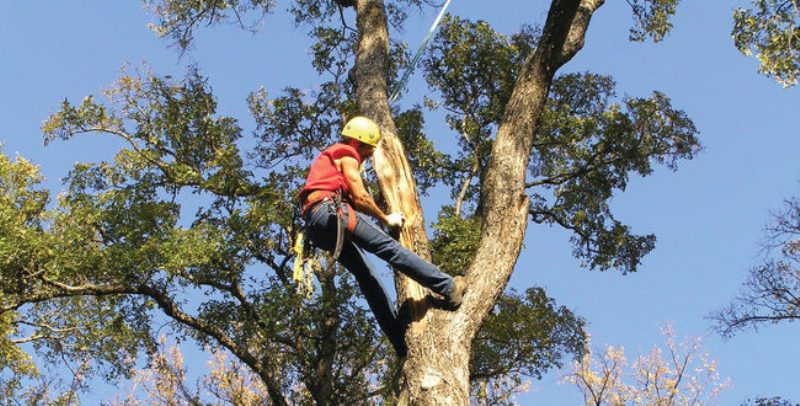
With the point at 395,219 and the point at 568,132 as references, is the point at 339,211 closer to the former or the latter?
the point at 395,219

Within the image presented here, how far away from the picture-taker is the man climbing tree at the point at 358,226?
189 inches

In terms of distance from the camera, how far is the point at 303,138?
499 inches

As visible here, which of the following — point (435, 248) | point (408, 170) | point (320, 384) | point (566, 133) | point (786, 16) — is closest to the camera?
point (408, 170)

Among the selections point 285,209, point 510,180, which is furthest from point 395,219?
point 285,209

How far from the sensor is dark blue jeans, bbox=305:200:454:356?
15.6 feet

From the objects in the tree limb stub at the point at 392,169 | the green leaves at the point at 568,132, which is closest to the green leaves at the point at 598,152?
the green leaves at the point at 568,132

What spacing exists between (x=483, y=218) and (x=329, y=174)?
0.96 m

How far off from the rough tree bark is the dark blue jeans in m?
0.17

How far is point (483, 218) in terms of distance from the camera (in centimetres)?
514

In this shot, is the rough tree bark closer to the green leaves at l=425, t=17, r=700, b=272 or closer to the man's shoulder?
the man's shoulder

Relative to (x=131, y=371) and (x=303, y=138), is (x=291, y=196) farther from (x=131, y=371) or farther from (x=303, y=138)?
(x=131, y=371)

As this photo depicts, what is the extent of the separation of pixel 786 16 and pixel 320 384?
686 cm

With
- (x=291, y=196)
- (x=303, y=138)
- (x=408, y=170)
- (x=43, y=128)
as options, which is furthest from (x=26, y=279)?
(x=408, y=170)

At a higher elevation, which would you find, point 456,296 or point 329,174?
point 329,174
